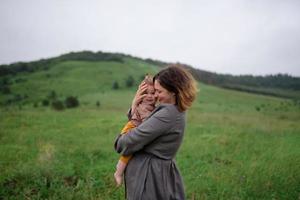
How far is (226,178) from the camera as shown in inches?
279

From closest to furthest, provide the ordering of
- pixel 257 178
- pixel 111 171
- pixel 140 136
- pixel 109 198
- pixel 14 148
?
pixel 140 136 → pixel 109 198 → pixel 257 178 → pixel 111 171 → pixel 14 148

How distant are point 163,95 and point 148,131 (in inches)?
13.3

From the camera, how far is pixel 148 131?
2680 mm

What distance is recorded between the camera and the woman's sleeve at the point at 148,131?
2.69 metres

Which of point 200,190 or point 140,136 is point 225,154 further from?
point 140,136

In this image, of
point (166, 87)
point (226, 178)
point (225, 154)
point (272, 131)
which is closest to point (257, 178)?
point (226, 178)

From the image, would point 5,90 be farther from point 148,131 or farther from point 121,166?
point 148,131

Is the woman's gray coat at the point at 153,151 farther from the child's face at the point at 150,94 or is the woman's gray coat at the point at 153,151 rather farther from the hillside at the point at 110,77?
the hillside at the point at 110,77

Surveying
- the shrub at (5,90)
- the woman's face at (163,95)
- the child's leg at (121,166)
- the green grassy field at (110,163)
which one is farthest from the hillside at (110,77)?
the woman's face at (163,95)

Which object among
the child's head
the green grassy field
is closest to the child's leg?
the child's head

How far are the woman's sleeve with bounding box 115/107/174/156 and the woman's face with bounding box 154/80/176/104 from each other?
0.38 ft

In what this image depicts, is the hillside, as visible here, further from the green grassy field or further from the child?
the child

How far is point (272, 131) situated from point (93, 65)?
5904 centimetres

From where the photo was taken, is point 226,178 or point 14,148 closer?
point 226,178
